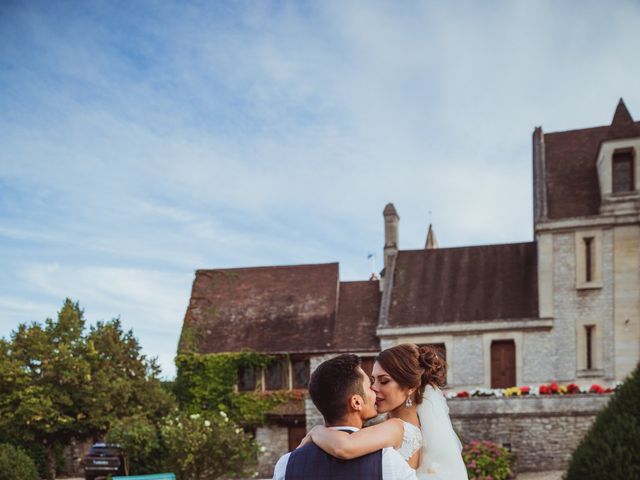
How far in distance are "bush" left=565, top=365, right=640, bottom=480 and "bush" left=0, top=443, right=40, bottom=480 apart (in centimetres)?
1541

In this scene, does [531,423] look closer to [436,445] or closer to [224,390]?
[224,390]

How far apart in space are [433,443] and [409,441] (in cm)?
20

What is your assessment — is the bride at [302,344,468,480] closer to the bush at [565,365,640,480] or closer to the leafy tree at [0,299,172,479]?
the bush at [565,365,640,480]

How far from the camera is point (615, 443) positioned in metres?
9.06

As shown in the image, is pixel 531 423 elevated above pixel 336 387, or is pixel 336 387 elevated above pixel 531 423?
pixel 336 387

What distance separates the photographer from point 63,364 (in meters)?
22.6

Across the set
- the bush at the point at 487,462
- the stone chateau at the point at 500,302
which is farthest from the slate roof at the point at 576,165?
the bush at the point at 487,462

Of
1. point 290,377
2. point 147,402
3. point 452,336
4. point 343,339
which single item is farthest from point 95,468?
point 452,336

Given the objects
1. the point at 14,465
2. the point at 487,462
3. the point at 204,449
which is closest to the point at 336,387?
the point at 487,462

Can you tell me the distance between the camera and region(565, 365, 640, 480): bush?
884cm

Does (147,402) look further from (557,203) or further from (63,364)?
(557,203)

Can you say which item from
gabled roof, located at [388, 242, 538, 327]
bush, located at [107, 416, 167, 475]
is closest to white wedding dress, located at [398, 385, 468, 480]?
bush, located at [107, 416, 167, 475]

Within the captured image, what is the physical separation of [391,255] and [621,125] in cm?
1065

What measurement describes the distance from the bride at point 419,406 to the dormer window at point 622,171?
2452 cm
